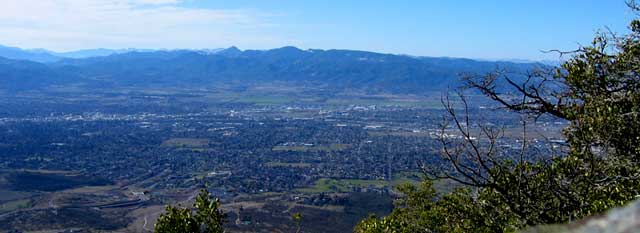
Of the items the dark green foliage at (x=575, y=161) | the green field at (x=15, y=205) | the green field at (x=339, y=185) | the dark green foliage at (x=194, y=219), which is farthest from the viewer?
the green field at (x=339, y=185)

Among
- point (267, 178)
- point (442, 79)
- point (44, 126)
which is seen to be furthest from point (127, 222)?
point (442, 79)

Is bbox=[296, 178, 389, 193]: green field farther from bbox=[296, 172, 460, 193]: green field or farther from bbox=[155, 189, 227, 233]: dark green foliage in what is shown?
bbox=[155, 189, 227, 233]: dark green foliage

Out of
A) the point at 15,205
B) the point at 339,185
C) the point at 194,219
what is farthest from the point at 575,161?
the point at 339,185

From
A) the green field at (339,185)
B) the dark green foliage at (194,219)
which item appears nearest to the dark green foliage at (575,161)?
the dark green foliage at (194,219)

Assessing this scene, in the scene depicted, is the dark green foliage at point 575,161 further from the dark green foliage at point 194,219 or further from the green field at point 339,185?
the green field at point 339,185

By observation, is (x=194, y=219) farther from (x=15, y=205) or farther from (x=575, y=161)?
(x=15, y=205)

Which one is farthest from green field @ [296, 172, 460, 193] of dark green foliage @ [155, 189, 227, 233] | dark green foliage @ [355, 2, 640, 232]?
dark green foliage @ [355, 2, 640, 232]
